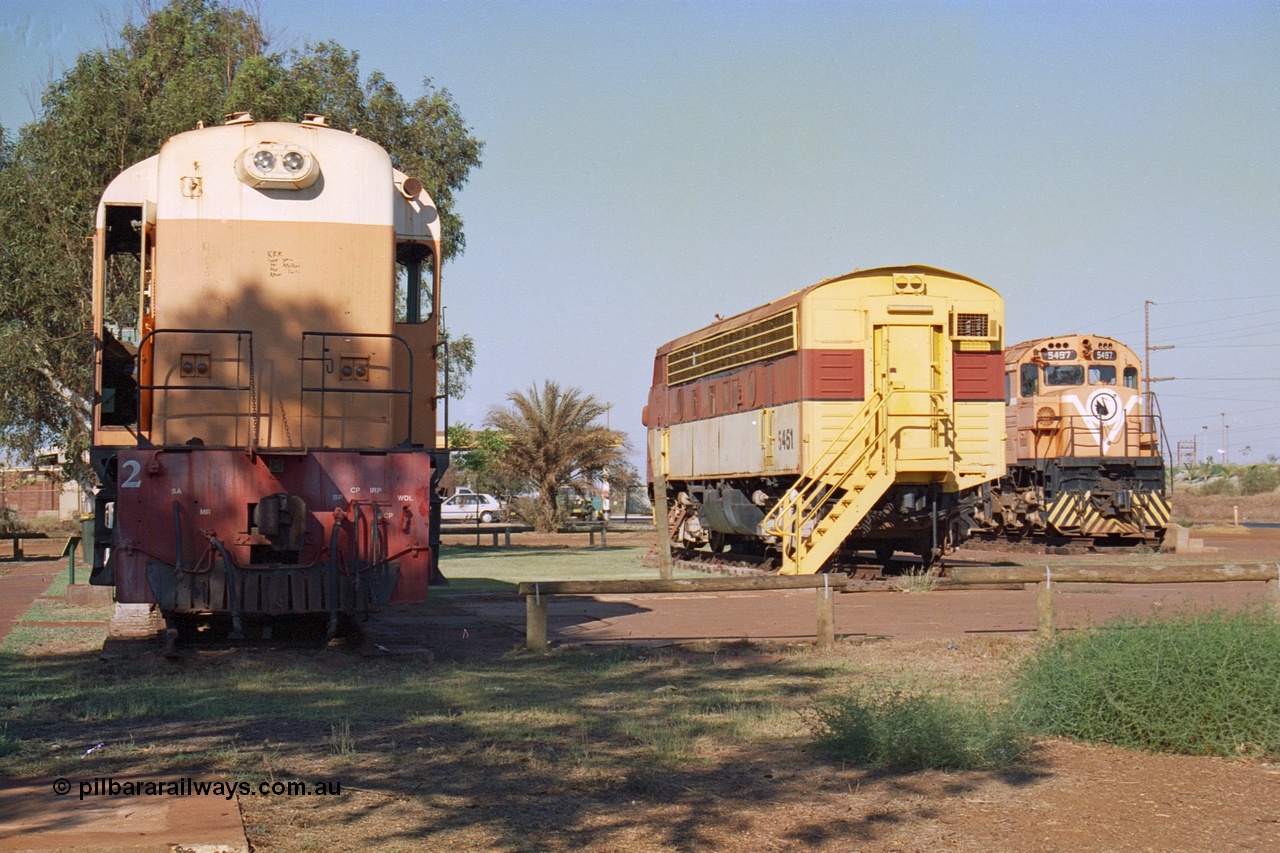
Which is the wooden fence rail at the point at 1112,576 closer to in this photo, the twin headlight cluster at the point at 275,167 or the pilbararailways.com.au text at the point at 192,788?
the twin headlight cluster at the point at 275,167

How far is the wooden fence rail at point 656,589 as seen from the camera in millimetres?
11359

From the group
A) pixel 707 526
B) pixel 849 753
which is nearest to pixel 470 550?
pixel 707 526

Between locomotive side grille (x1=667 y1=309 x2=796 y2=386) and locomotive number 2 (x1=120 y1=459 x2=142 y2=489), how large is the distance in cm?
1113

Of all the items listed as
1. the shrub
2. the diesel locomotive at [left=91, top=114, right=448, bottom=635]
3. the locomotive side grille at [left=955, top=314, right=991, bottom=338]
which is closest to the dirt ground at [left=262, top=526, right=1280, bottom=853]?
the diesel locomotive at [left=91, top=114, right=448, bottom=635]

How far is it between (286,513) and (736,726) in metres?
4.25

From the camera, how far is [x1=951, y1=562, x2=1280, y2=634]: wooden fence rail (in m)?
11.9

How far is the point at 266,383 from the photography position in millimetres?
11312

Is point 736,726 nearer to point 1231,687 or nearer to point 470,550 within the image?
point 1231,687

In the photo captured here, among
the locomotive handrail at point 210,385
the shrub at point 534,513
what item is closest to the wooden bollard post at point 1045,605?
the locomotive handrail at point 210,385

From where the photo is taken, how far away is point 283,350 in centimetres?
1134

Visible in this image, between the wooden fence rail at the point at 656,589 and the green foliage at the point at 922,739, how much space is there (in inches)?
167

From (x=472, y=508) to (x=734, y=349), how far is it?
33263 millimetres

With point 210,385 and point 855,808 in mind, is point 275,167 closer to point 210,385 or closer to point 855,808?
point 210,385

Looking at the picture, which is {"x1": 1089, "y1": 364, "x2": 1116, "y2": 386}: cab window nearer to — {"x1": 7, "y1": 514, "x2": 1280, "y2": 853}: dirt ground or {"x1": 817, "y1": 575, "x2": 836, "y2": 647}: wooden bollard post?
{"x1": 817, "y1": 575, "x2": 836, "y2": 647}: wooden bollard post
